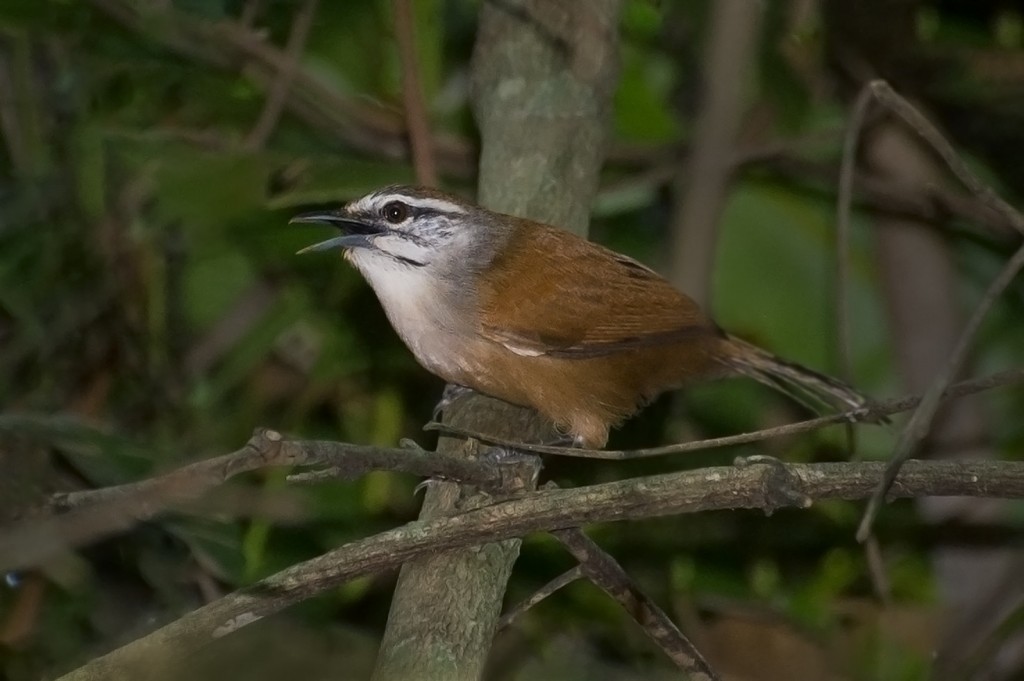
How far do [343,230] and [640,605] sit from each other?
5.06 feet

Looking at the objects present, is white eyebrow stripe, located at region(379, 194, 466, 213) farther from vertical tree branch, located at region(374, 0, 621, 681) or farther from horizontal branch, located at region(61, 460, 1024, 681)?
horizontal branch, located at region(61, 460, 1024, 681)

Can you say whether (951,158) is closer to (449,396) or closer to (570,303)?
(570,303)

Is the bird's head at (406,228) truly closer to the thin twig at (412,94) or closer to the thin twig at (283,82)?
the thin twig at (412,94)

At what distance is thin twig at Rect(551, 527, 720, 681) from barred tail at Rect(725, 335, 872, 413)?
1.34 m

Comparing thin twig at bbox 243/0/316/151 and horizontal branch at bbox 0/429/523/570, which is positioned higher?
thin twig at bbox 243/0/316/151

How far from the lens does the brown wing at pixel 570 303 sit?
3129mm

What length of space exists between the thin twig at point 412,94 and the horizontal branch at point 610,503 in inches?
72.9

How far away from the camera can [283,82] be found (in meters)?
3.84

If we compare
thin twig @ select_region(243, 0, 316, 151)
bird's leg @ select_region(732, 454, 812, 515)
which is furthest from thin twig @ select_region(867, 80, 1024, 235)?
thin twig @ select_region(243, 0, 316, 151)

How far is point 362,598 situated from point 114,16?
186cm

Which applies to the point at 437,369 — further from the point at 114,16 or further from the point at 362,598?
the point at 114,16

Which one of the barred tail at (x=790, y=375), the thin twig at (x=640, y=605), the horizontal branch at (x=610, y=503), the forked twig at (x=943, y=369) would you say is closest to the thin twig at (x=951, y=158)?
the forked twig at (x=943, y=369)

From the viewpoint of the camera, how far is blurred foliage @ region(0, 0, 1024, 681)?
3.47 m

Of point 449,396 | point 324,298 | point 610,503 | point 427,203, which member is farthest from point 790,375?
point 610,503
